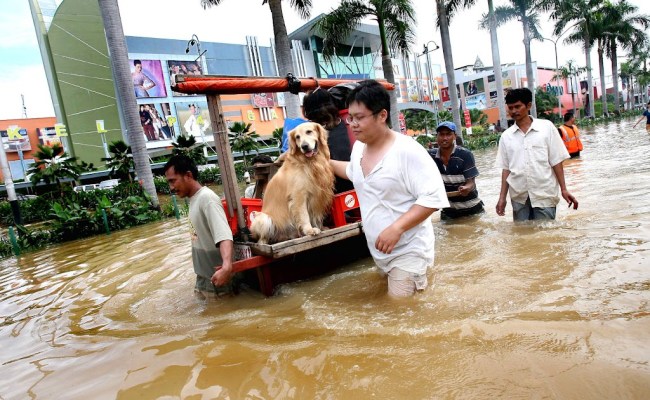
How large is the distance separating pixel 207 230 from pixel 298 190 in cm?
98

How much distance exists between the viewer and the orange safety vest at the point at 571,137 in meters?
10.6

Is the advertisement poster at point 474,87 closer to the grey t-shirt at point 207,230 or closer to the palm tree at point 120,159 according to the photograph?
the palm tree at point 120,159

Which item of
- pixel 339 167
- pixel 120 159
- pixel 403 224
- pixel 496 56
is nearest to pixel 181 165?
pixel 339 167

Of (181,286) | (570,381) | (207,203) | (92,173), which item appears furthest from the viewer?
(92,173)

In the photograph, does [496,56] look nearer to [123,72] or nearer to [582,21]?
[582,21]

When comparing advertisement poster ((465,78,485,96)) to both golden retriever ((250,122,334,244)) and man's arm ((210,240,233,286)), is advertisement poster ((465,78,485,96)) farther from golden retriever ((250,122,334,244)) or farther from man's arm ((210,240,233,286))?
man's arm ((210,240,233,286))

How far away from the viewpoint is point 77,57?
1302 inches

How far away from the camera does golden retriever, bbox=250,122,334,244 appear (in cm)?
402

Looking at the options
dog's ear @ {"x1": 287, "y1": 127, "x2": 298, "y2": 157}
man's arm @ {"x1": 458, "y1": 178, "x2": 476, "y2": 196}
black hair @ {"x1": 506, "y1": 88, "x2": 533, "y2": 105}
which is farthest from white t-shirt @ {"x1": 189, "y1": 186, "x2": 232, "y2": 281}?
black hair @ {"x1": 506, "y1": 88, "x2": 533, "y2": 105}

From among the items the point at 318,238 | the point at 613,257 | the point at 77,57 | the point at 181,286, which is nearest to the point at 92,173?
the point at 77,57

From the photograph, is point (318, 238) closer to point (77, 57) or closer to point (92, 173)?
point (92, 173)

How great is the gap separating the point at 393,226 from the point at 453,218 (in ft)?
11.9

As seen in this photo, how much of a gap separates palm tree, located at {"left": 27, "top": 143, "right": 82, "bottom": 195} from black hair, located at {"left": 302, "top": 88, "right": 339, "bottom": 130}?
18.1 metres

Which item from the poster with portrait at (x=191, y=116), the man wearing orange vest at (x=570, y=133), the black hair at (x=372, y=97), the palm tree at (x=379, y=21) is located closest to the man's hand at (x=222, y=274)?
the black hair at (x=372, y=97)
